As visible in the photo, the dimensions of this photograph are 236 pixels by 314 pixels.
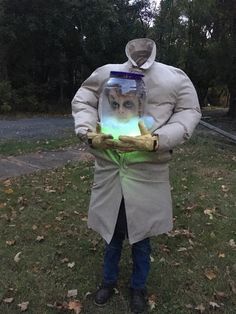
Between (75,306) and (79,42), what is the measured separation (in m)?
18.6

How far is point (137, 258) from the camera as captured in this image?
340 centimetres

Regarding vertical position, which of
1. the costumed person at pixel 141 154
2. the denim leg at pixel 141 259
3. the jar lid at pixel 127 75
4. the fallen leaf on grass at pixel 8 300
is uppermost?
the jar lid at pixel 127 75

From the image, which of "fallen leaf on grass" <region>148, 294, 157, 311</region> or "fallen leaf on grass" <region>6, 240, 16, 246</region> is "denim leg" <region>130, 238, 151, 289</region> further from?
"fallen leaf on grass" <region>6, 240, 16, 246</region>

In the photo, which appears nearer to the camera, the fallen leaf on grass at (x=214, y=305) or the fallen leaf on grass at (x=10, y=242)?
the fallen leaf on grass at (x=214, y=305)

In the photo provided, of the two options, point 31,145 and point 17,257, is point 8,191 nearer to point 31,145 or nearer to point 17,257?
point 17,257

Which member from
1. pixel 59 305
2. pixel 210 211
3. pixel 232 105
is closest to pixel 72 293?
pixel 59 305

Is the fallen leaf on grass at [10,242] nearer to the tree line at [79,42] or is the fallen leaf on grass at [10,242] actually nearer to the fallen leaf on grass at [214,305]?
the fallen leaf on grass at [214,305]

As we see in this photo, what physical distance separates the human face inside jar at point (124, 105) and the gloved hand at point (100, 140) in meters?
0.14

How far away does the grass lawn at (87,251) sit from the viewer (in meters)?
3.71

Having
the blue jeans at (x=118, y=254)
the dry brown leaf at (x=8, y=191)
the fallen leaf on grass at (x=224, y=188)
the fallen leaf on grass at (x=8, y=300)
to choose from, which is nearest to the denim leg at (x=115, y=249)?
the blue jeans at (x=118, y=254)

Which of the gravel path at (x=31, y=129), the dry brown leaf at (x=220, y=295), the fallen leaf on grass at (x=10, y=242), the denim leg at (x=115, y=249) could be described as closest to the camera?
the denim leg at (x=115, y=249)

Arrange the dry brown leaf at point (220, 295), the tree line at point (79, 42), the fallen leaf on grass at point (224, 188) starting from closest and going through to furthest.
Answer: the dry brown leaf at point (220, 295) < the fallen leaf on grass at point (224, 188) < the tree line at point (79, 42)

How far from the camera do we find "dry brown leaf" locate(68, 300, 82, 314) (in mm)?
3516

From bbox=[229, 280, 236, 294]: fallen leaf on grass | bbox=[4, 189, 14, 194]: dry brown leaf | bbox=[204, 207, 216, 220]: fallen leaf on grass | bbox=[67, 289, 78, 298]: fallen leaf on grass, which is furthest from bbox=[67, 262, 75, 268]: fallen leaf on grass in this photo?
bbox=[4, 189, 14, 194]: dry brown leaf
